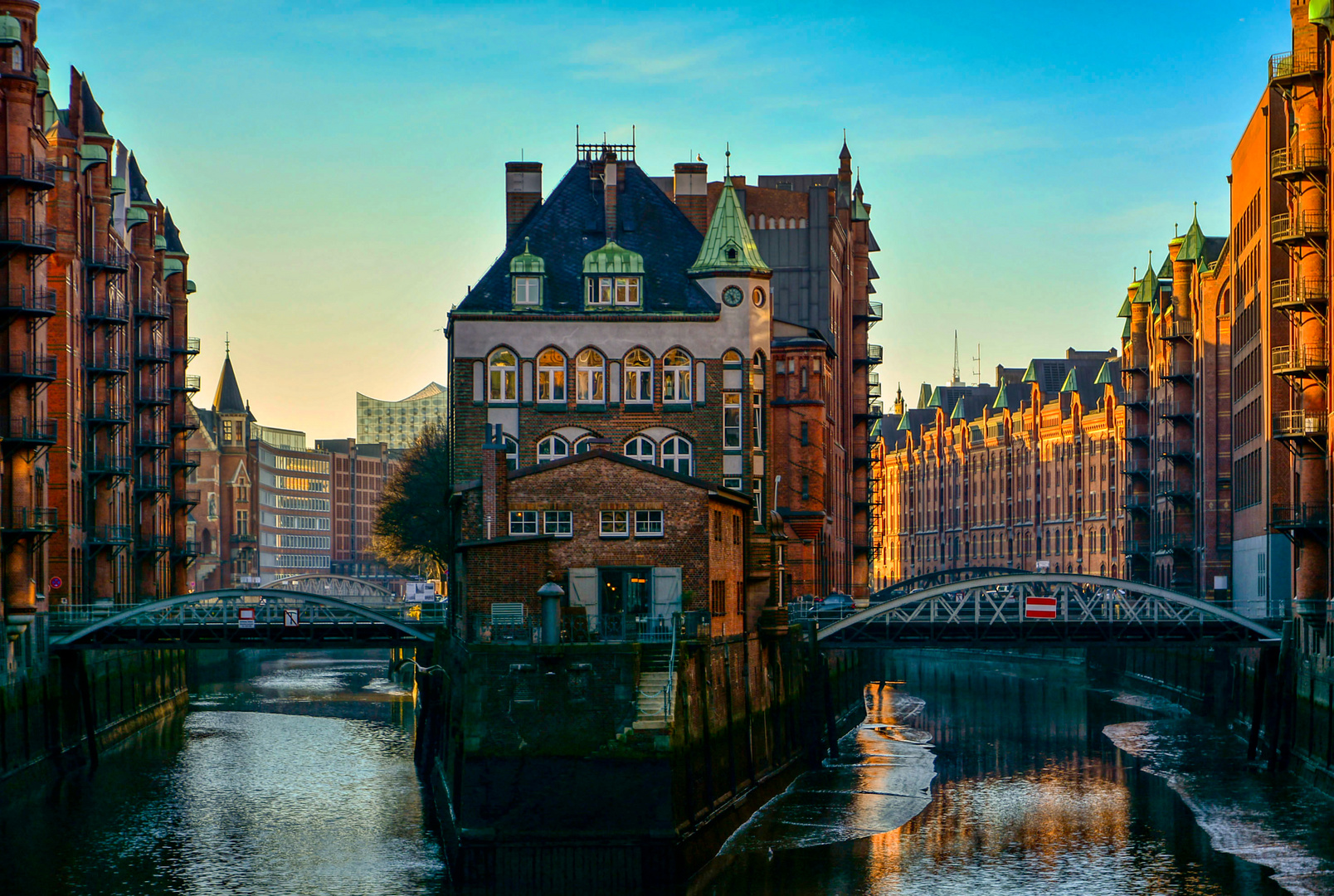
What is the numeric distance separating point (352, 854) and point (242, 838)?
473 cm

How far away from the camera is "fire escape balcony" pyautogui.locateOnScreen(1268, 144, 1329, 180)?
7281 centimetres

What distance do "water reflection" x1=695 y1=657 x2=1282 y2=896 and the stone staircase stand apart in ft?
14.1

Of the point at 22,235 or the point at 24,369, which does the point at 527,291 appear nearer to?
the point at 22,235

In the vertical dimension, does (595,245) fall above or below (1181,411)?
above

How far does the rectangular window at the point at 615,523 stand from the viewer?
5856 cm

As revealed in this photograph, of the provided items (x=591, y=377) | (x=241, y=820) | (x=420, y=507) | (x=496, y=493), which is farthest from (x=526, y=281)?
(x=420, y=507)

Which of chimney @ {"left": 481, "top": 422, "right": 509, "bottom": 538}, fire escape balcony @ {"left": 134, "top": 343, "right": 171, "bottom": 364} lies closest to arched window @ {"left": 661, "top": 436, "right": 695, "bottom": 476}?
chimney @ {"left": 481, "top": 422, "right": 509, "bottom": 538}

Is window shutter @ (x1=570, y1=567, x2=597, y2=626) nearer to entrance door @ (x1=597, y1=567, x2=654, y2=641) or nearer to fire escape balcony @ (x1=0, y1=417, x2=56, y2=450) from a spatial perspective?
entrance door @ (x1=597, y1=567, x2=654, y2=641)

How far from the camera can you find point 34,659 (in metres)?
71.9

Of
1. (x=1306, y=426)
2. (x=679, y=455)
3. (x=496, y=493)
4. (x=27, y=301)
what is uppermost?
(x=27, y=301)

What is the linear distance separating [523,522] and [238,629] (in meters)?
20.4

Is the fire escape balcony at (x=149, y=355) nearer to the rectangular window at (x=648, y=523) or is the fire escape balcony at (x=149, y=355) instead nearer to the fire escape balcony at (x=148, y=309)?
the fire escape balcony at (x=148, y=309)

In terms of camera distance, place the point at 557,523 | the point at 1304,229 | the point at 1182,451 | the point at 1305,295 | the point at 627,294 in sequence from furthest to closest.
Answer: the point at 1182,451 < the point at 627,294 < the point at 1305,295 < the point at 1304,229 < the point at 557,523

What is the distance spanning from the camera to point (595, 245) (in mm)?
83625
